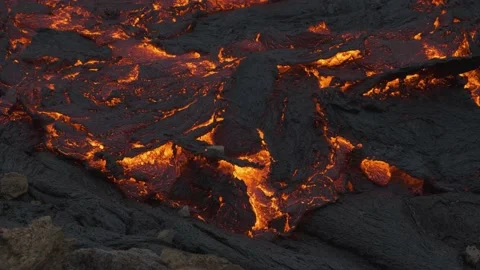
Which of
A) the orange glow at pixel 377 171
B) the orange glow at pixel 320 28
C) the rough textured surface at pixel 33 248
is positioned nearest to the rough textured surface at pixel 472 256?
the orange glow at pixel 377 171

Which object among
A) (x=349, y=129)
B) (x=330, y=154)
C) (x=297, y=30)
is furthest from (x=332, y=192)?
(x=297, y=30)

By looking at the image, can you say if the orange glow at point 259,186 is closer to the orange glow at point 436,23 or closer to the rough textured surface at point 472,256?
the rough textured surface at point 472,256

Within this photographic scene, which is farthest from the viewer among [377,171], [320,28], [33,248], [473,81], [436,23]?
[320,28]

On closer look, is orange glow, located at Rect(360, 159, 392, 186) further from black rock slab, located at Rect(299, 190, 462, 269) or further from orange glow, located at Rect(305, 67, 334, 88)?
orange glow, located at Rect(305, 67, 334, 88)

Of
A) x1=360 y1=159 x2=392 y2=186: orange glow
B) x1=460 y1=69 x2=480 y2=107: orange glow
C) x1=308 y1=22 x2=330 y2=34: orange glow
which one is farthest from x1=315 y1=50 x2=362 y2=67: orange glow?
x1=360 y1=159 x2=392 y2=186: orange glow

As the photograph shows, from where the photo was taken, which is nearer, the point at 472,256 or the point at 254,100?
the point at 472,256

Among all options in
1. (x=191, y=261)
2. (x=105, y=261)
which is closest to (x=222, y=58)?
(x=191, y=261)

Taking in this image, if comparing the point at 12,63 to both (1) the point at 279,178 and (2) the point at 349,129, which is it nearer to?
(1) the point at 279,178

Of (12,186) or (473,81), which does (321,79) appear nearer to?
(473,81)
